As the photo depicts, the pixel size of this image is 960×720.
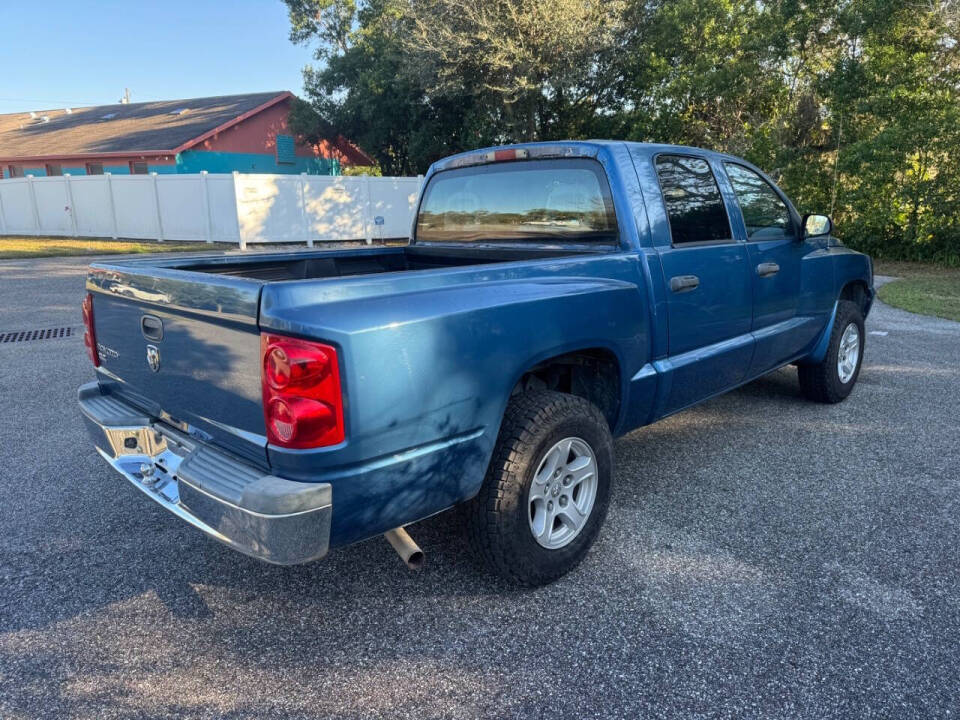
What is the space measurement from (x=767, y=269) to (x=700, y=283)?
828 mm

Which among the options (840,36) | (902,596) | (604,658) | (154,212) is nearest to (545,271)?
(604,658)

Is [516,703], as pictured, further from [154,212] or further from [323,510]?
[154,212]

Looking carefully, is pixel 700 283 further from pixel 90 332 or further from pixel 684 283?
pixel 90 332

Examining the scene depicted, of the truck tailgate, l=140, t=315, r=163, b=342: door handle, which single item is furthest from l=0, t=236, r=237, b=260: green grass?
l=140, t=315, r=163, b=342: door handle

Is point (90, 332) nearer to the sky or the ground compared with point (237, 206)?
nearer to the sky

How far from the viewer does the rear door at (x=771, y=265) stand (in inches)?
157

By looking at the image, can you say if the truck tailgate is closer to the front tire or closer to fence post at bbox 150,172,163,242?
the front tire

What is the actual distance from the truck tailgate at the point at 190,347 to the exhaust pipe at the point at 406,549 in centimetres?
56

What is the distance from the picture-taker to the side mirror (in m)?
4.32

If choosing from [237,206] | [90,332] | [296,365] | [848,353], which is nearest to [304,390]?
[296,365]

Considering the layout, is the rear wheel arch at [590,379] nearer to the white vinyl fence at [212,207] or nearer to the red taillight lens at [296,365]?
the red taillight lens at [296,365]

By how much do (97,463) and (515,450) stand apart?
9.67 ft

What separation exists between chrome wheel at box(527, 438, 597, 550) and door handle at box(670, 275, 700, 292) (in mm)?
981

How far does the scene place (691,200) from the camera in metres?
3.62
